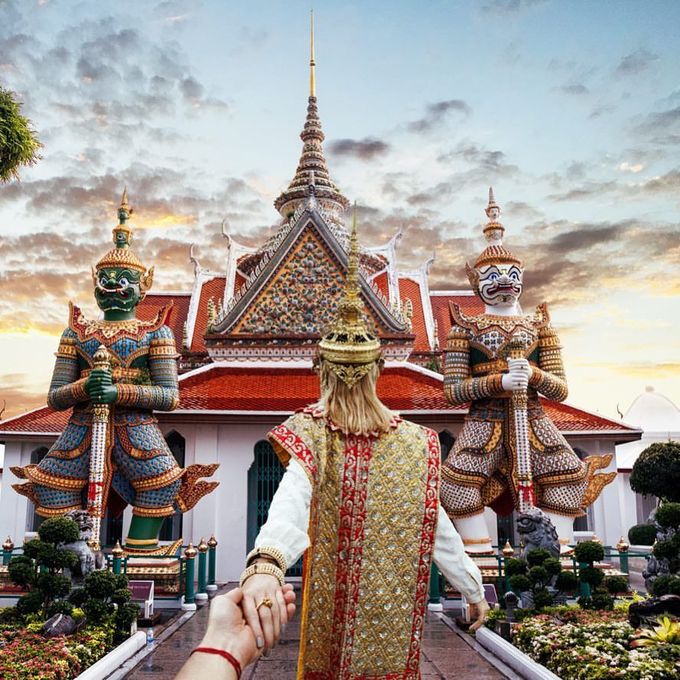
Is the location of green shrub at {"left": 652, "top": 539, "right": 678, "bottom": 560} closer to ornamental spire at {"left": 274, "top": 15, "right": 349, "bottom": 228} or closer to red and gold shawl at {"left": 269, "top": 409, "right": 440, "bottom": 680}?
red and gold shawl at {"left": 269, "top": 409, "right": 440, "bottom": 680}

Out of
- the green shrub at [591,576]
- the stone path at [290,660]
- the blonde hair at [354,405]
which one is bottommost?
the stone path at [290,660]

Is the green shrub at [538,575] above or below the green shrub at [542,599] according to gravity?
above

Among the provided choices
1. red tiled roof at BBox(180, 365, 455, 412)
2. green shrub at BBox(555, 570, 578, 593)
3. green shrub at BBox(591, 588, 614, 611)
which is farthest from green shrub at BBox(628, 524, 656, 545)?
red tiled roof at BBox(180, 365, 455, 412)

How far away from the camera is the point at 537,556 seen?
22.7 feet

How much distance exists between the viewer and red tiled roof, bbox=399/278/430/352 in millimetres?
14469

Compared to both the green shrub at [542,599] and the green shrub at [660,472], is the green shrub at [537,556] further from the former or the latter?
the green shrub at [660,472]

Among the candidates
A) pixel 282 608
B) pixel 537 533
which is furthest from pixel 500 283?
pixel 282 608

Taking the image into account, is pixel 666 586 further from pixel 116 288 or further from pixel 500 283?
pixel 116 288

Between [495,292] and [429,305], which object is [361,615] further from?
[429,305]

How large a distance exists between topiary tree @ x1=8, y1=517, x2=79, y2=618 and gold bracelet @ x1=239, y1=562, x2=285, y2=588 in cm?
503

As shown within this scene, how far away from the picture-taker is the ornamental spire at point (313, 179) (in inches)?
634

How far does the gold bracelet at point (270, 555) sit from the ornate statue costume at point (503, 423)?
6.44 meters

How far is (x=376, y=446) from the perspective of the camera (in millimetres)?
3172

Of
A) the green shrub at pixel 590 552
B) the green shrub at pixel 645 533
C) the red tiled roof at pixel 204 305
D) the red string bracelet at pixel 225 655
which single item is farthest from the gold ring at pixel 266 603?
the red tiled roof at pixel 204 305
